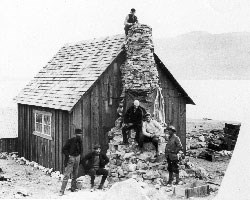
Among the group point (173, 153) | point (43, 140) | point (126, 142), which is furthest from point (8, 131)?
point (173, 153)

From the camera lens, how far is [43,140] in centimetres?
1425

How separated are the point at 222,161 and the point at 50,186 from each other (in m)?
8.69

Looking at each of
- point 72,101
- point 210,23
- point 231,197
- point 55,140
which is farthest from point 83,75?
point 231,197

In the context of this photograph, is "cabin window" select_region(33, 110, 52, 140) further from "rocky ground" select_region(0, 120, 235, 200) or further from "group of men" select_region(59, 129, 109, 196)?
"group of men" select_region(59, 129, 109, 196)


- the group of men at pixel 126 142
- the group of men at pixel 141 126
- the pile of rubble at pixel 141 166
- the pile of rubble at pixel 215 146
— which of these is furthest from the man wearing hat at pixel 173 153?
the pile of rubble at pixel 215 146

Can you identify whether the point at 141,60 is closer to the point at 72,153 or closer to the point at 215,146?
the point at 72,153

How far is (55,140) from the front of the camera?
525 inches

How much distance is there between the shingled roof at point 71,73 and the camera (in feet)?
42.5

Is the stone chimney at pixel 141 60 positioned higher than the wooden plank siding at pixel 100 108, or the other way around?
the stone chimney at pixel 141 60

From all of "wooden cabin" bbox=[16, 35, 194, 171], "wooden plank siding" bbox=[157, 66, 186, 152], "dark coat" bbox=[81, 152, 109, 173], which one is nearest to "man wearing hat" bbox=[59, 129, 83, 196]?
"dark coat" bbox=[81, 152, 109, 173]

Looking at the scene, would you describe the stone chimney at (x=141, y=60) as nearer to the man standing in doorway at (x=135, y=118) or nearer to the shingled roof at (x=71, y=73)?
the shingled roof at (x=71, y=73)

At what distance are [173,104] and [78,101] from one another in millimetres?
5086

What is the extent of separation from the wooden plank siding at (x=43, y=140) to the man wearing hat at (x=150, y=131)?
2.81m

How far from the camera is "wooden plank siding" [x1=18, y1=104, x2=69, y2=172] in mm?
12969
